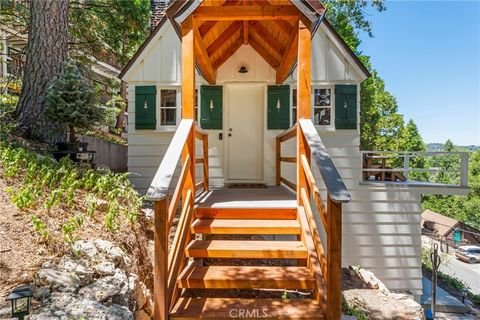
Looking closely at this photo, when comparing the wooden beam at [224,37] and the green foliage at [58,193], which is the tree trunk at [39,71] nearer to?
the green foliage at [58,193]

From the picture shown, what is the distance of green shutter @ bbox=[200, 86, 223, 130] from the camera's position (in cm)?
607

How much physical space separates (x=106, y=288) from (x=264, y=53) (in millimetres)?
4990

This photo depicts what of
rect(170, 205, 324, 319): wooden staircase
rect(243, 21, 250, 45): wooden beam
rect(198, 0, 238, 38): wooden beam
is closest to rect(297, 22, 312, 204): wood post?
rect(170, 205, 324, 319): wooden staircase

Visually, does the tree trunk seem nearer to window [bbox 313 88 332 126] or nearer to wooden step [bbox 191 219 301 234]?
wooden step [bbox 191 219 301 234]

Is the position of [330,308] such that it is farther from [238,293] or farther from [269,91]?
[269,91]

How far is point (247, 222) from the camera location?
317 cm

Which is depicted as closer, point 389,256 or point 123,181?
point 123,181

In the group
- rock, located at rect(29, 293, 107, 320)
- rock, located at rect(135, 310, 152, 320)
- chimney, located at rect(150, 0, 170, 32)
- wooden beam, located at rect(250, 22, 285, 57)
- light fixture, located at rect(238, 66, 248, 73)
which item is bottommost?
rock, located at rect(135, 310, 152, 320)

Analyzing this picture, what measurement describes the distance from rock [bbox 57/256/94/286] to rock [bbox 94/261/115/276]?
6 cm

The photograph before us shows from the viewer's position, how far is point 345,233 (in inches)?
249

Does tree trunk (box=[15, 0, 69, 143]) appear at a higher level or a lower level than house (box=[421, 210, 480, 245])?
higher

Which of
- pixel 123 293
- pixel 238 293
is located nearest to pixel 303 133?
pixel 238 293

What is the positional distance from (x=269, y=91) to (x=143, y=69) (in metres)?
2.86

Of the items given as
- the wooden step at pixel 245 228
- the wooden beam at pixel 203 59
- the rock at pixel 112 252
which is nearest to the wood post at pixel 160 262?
the rock at pixel 112 252
